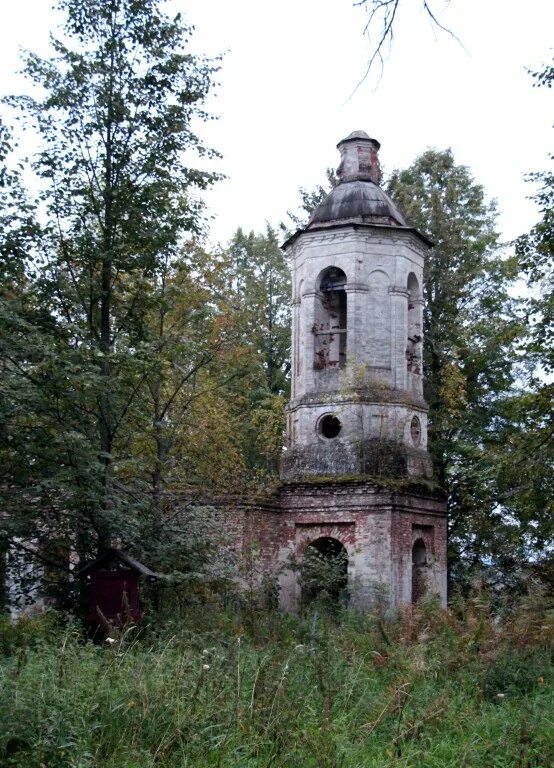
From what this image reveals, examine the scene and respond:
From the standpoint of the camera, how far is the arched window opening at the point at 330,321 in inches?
830

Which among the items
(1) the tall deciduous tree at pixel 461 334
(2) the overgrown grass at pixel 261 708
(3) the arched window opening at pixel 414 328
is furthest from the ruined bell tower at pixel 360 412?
(2) the overgrown grass at pixel 261 708

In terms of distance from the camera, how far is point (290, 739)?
278 inches

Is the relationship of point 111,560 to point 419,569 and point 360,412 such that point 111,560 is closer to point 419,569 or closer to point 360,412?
point 360,412

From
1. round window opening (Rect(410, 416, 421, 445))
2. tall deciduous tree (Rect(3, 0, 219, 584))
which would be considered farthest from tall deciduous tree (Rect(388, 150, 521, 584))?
tall deciduous tree (Rect(3, 0, 219, 584))

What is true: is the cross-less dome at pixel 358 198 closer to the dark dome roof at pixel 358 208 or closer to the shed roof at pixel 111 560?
the dark dome roof at pixel 358 208

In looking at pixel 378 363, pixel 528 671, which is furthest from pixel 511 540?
pixel 528 671

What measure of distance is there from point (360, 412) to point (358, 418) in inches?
4.9

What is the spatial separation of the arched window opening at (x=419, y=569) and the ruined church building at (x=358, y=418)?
0.02m

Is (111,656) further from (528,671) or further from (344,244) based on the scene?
(344,244)

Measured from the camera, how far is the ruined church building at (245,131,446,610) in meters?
19.3

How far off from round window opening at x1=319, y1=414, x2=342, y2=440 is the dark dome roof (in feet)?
13.5

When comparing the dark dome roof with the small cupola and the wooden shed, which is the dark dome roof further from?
the wooden shed

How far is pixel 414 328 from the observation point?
21609mm

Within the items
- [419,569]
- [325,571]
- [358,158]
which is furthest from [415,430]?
[358,158]
